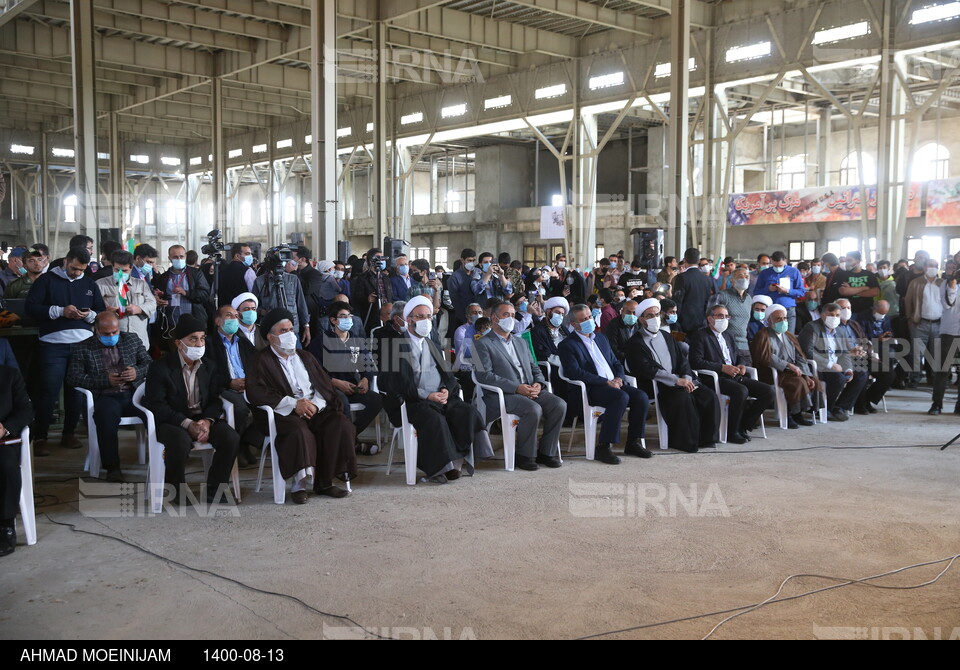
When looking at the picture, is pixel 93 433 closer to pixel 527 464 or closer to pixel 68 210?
pixel 527 464

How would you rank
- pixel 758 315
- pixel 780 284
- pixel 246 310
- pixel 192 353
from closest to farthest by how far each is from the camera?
pixel 192 353, pixel 246 310, pixel 758 315, pixel 780 284

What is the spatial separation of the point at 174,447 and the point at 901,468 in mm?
5011

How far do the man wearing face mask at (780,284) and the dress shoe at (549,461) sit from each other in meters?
4.05

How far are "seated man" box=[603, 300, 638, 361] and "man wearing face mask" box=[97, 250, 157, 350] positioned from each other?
396 centimetres

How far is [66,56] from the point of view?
17750 mm

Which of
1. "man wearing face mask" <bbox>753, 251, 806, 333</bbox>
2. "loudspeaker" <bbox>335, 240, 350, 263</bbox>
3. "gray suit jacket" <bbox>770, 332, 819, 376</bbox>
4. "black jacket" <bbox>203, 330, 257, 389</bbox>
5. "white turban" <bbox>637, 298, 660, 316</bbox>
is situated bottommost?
"gray suit jacket" <bbox>770, 332, 819, 376</bbox>

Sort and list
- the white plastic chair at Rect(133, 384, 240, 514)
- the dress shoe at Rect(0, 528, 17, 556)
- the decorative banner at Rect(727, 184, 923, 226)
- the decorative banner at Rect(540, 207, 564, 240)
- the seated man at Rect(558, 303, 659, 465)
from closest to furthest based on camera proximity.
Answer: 1. the dress shoe at Rect(0, 528, 17, 556)
2. the white plastic chair at Rect(133, 384, 240, 514)
3. the seated man at Rect(558, 303, 659, 465)
4. the decorative banner at Rect(727, 184, 923, 226)
5. the decorative banner at Rect(540, 207, 564, 240)

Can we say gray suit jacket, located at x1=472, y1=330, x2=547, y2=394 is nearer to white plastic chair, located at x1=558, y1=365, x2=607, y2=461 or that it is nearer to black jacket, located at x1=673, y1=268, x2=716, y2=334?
white plastic chair, located at x1=558, y1=365, x2=607, y2=461

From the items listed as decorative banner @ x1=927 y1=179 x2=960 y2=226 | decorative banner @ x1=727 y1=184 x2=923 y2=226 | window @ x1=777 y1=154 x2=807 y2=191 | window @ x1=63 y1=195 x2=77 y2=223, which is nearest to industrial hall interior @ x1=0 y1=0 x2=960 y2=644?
decorative banner @ x1=927 y1=179 x2=960 y2=226

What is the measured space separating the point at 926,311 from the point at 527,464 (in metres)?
5.87

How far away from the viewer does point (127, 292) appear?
7.04 m

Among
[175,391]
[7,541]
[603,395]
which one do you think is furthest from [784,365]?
[7,541]

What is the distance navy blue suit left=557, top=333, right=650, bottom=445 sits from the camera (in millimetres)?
6387
